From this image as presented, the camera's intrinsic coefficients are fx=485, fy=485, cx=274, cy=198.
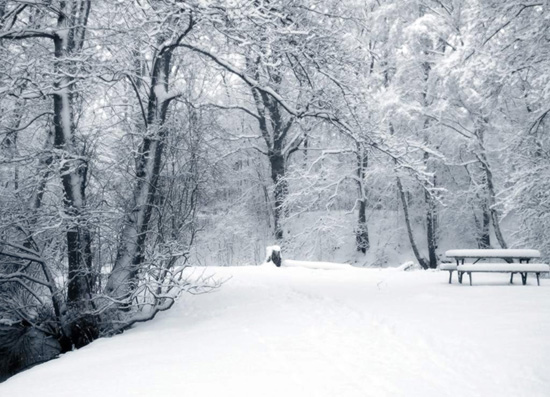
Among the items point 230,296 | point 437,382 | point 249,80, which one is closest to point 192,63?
point 249,80

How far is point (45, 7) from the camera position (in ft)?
25.7

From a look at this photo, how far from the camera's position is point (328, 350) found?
16.7ft

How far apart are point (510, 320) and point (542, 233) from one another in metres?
8.25

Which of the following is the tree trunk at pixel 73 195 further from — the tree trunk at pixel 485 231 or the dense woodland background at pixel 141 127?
the tree trunk at pixel 485 231

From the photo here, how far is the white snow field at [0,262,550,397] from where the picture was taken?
4.11 metres

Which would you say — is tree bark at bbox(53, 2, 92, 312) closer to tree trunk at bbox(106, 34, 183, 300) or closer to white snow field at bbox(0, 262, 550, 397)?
tree trunk at bbox(106, 34, 183, 300)

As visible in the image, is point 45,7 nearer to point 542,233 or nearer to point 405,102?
point 542,233

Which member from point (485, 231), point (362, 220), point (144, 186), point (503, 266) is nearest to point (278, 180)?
point (362, 220)

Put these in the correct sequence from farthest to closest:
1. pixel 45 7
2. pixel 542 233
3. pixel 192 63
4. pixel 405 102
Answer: pixel 405 102, pixel 542 233, pixel 192 63, pixel 45 7

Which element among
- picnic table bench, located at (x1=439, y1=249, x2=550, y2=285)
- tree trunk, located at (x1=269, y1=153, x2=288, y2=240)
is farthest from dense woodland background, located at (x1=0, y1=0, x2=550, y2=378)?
tree trunk, located at (x1=269, y1=153, x2=288, y2=240)

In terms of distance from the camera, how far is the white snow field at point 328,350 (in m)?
4.11

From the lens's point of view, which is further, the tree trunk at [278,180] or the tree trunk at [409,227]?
the tree trunk at [409,227]

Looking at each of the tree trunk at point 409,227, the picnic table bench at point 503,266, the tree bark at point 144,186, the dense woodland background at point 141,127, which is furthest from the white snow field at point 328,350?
the tree trunk at point 409,227

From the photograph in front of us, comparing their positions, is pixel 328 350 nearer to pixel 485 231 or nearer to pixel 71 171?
pixel 71 171
